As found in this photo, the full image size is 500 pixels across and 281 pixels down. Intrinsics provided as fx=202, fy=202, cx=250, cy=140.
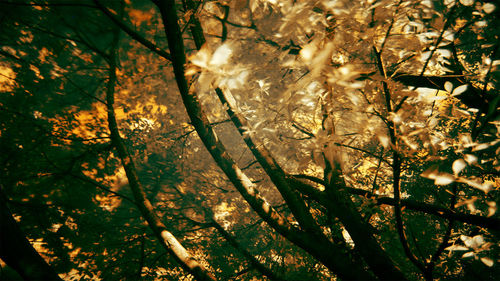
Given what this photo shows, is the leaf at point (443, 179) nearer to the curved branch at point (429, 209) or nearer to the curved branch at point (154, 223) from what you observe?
the curved branch at point (429, 209)

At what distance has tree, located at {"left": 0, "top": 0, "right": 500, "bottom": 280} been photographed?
161cm

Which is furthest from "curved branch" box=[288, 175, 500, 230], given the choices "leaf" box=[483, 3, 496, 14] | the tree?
"leaf" box=[483, 3, 496, 14]

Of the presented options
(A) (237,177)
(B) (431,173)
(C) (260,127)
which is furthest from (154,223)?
(B) (431,173)

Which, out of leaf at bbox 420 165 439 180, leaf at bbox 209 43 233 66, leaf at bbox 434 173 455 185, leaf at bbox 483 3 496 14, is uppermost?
leaf at bbox 483 3 496 14

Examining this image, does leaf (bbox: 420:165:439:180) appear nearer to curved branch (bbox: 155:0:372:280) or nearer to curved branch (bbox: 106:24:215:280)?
curved branch (bbox: 155:0:372:280)

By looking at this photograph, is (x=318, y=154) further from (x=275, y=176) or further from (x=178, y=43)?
(x=178, y=43)

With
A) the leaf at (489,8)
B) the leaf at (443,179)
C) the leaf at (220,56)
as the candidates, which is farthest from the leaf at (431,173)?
the leaf at (220,56)

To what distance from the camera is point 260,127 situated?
2.35 meters

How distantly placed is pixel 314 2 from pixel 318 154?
3.79 ft

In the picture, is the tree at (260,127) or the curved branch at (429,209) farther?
the curved branch at (429,209)

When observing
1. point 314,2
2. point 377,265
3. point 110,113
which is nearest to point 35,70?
point 110,113

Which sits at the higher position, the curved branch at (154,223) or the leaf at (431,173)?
the curved branch at (154,223)

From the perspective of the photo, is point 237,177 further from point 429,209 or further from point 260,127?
point 429,209

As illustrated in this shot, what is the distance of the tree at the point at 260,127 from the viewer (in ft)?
5.28
